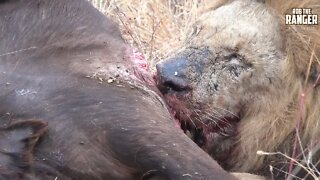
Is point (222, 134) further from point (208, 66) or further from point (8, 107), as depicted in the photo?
point (8, 107)

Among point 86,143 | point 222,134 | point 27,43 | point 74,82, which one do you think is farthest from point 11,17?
point 222,134

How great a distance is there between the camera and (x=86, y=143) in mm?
3107

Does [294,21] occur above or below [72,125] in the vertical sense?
above

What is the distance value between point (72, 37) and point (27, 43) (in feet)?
0.61

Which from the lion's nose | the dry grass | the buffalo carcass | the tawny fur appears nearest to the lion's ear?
the buffalo carcass

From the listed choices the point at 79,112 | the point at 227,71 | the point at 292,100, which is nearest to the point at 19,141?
the point at 79,112

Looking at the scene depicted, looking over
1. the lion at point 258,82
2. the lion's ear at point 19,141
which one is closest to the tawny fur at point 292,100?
the lion at point 258,82

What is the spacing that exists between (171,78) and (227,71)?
278 mm

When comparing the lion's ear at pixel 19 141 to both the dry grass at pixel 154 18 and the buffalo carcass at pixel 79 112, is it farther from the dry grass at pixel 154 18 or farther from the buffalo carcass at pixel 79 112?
the dry grass at pixel 154 18

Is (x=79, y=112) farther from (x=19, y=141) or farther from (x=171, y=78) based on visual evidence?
(x=171, y=78)

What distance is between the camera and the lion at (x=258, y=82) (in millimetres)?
3744

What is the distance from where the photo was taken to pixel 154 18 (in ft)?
18.3

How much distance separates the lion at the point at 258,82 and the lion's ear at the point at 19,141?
77 cm

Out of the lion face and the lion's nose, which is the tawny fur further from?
the lion's nose
